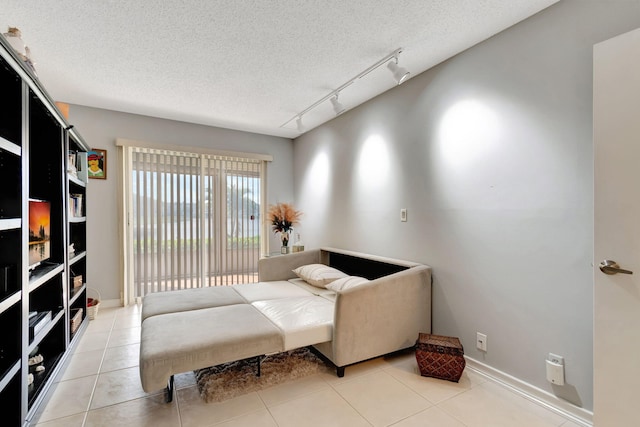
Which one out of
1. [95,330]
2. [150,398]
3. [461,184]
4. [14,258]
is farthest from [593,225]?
[95,330]

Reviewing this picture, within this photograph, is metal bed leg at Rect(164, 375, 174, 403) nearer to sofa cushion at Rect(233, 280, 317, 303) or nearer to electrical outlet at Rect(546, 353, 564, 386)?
sofa cushion at Rect(233, 280, 317, 303)

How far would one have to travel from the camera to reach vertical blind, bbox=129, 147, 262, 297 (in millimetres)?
3908

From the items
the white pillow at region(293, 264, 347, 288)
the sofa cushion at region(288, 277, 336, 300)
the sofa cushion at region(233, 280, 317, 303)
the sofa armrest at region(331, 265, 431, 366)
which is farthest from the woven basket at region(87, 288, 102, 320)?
the sofa armrest at region(331, 265, 431, 366)

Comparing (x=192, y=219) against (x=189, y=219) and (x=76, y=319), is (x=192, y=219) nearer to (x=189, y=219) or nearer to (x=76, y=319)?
(x=189, y=219)

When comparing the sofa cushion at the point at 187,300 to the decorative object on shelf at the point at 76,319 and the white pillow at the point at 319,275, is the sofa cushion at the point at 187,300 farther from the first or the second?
the white pillow at the point at 319,275

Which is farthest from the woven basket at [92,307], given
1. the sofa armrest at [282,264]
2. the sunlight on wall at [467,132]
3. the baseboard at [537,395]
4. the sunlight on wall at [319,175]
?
the sunlight on wall at [467,132]

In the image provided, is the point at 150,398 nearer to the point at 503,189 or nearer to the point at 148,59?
the point at 148,59

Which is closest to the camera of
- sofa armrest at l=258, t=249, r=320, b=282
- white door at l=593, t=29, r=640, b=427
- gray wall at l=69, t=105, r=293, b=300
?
white door at l=593, t=29, r=640, b=427

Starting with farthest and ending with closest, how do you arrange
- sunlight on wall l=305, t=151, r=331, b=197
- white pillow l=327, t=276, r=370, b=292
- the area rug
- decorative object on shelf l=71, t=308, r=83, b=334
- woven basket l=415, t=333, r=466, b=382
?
sunlight on wall l=305, t=151, r=331, b=197
white pillow l=327, t=276, r=370, b=292
decorative object on shelf l=71, t=308, r=83, b=334
woven basket l=415, t=333, r=466, b=382
the area rug

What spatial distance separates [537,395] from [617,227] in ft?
3.86

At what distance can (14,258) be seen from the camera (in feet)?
5.08

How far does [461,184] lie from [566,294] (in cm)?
99

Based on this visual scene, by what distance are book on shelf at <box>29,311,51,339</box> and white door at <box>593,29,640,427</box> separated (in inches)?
127

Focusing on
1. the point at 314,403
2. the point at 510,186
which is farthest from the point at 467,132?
the point at 314,403
